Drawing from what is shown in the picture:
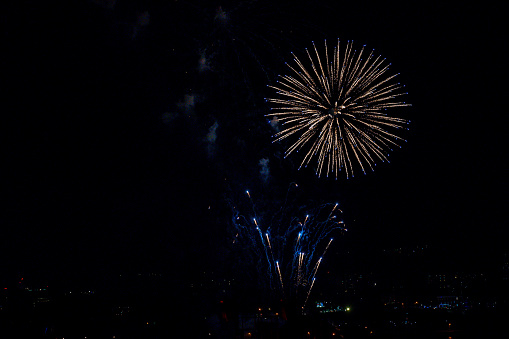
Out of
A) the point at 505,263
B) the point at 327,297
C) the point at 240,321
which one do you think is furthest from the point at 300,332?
the point at 505,263

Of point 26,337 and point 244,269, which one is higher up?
point 244,269

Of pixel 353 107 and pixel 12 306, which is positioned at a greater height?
pixel 353 107

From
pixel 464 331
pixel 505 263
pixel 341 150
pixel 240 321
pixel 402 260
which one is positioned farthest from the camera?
pixel 402 260

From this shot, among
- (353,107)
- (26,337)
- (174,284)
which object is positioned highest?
A: (353,107)

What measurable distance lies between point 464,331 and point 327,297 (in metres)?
35.9

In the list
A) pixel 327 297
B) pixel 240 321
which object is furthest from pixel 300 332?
pixel 327 297

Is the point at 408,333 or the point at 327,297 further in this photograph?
the point at 327,297

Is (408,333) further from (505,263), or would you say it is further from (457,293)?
(505,263)

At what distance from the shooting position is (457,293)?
173 ft

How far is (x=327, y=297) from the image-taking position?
54250mm

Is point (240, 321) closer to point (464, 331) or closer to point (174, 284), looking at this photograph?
point (464, 331)

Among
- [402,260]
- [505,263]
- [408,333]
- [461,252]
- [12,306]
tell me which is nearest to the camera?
[408,333]

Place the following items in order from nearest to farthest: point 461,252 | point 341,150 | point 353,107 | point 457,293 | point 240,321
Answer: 1. point 353,107
2. point 341,150
3. point 240,321
4. point 457,293
5. point 461,252

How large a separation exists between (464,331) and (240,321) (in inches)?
521
